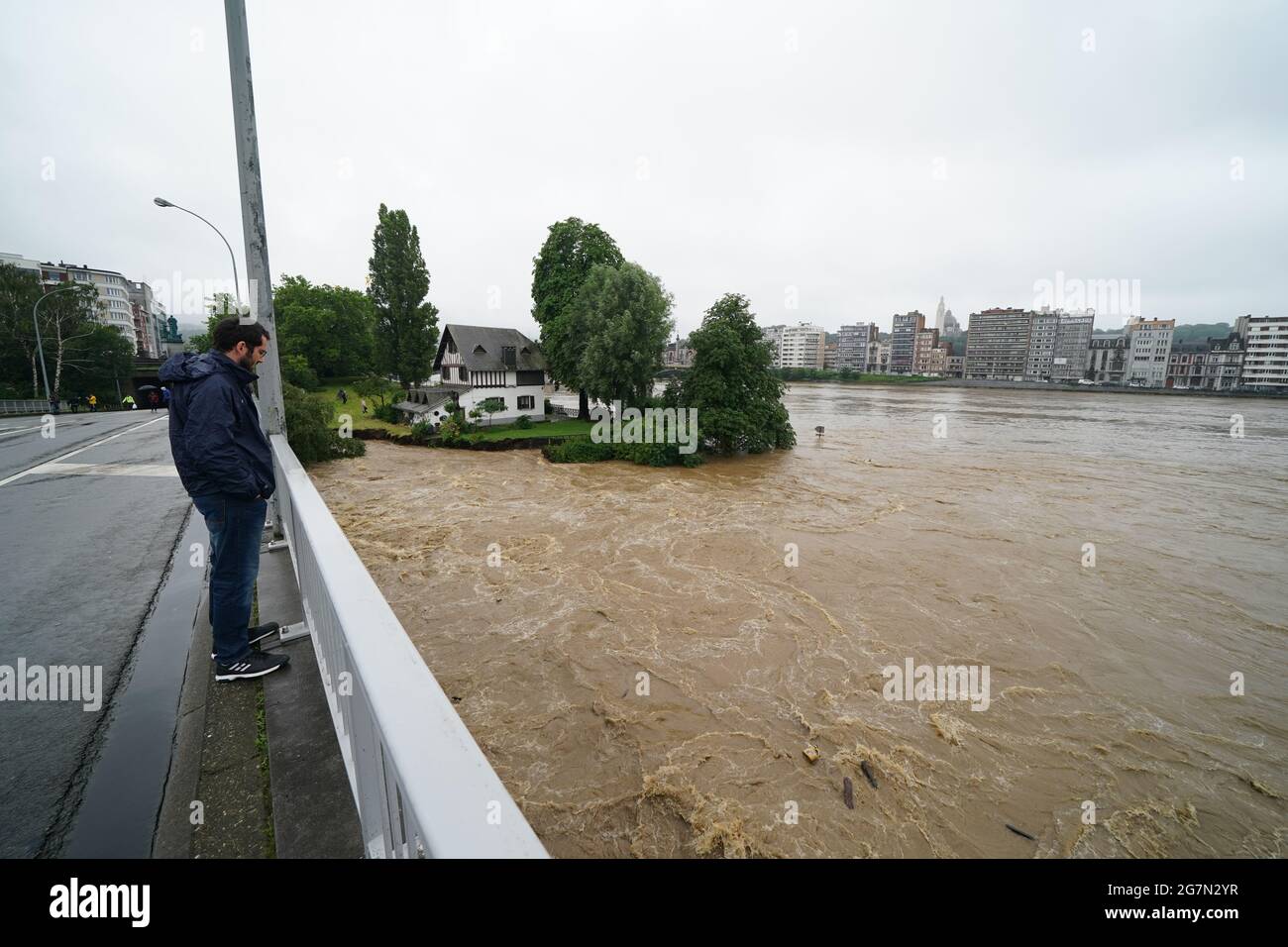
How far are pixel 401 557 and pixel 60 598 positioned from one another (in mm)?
8432

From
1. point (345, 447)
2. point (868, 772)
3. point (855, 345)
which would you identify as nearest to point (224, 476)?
point (868, 772)

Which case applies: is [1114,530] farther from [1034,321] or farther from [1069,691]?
[1034,321]

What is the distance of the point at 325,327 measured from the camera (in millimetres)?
57750

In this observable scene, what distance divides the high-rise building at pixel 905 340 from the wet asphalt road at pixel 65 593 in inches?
7068

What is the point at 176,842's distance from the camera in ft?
7.44

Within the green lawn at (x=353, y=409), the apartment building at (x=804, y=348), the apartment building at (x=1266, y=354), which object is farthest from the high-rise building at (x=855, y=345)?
the green lawn at (x=353, y=409)

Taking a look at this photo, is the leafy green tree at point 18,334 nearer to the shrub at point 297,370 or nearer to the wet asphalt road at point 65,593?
the shrub at point 297,370

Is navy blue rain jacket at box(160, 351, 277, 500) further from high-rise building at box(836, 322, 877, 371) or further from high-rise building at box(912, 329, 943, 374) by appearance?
high-rise building at box(836, 322, 877, 371)

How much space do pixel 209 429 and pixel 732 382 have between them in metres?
27.4

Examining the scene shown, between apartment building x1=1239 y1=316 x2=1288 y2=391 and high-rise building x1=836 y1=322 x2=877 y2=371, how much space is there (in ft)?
273

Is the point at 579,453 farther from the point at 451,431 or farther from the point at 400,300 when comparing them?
the point at 400,300

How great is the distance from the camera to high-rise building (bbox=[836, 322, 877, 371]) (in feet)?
578

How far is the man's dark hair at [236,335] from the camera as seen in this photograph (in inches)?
144
